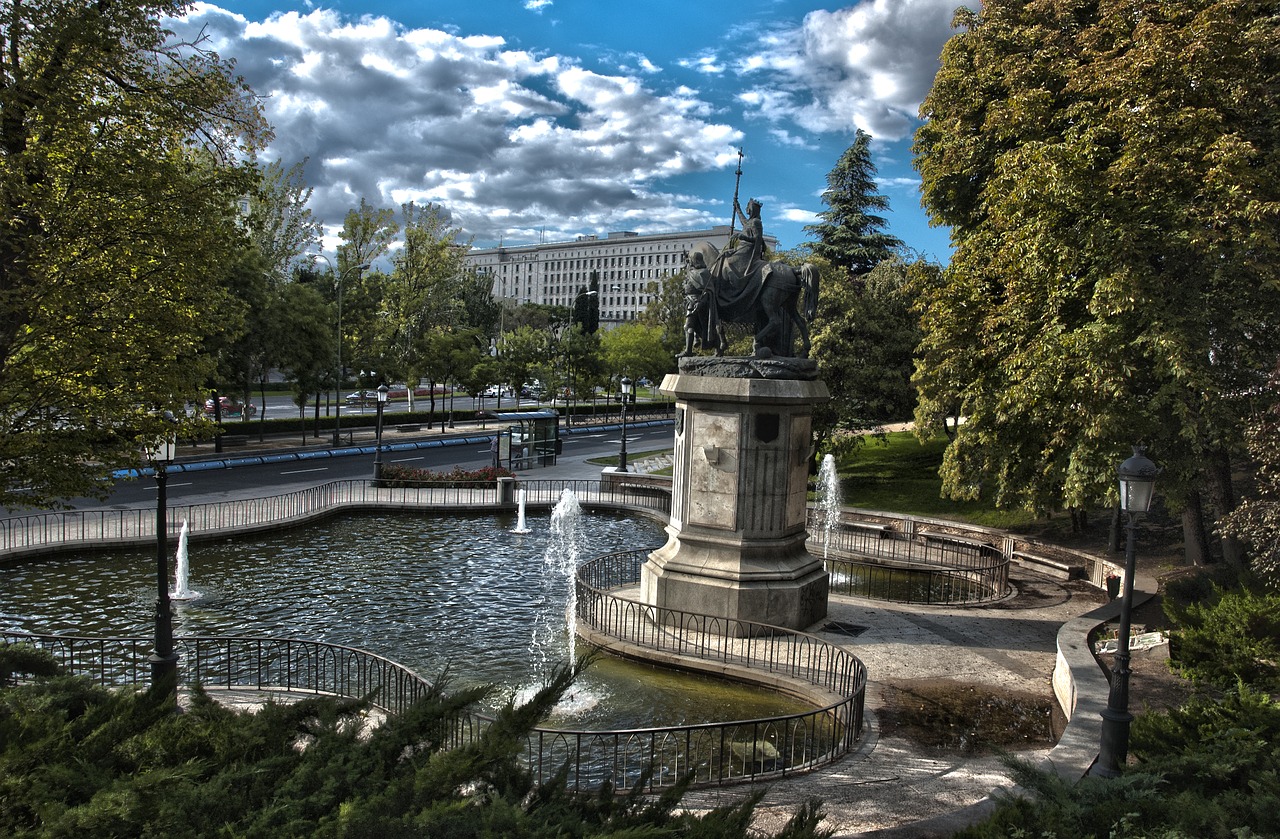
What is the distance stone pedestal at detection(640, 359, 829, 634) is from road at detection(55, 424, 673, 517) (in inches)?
507

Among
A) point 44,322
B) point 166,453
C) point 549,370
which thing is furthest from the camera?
point 549,370

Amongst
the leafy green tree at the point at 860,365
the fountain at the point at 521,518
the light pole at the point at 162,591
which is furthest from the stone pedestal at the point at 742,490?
the leafy green tree at the point at 860,365

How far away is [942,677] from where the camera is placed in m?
12.9

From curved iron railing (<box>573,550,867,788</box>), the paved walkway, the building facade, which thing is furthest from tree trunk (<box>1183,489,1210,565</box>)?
the building facade

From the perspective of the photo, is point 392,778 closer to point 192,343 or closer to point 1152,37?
point 192,343

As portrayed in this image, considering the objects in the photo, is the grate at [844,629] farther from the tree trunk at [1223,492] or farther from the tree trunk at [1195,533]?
the tree trunk at [1195,533]

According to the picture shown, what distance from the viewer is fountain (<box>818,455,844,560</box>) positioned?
23302 mm

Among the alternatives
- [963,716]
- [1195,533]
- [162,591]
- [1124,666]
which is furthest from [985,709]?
[162,591]

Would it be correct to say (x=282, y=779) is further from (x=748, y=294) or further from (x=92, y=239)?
(x=748, y=294)

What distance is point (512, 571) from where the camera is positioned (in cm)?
1931

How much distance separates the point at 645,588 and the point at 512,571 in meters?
4.95

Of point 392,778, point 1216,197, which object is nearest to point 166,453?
point 392,778

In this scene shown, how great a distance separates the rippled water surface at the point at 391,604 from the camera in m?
12.1

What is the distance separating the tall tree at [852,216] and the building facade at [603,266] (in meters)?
110
